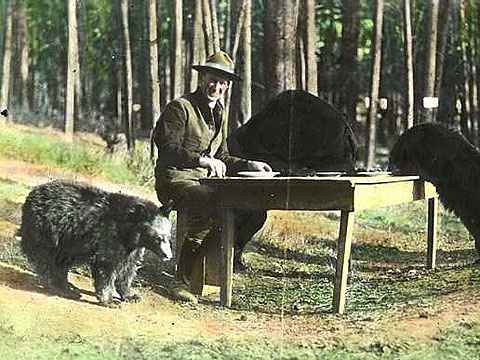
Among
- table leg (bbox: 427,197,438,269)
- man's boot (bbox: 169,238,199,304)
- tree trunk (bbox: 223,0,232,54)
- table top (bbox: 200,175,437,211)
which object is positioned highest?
tree trunk (bbox: 223,0,232,54)

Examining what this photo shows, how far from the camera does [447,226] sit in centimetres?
498

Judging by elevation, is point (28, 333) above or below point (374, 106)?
below

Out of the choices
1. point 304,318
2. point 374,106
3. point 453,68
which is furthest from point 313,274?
point 453,68

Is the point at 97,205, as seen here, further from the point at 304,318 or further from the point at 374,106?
the point at 374,106

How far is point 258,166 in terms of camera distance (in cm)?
481

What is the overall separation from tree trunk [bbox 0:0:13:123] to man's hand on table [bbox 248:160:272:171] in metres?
1.33

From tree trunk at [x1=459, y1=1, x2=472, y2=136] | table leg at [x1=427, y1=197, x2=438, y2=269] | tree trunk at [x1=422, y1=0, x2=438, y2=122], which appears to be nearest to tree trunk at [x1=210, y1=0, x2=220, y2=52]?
tree trunk at [x1=422, y1=0, x2=438, y2=122]

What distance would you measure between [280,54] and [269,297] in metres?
1.22

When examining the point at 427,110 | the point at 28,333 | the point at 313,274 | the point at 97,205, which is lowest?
the point at 28,333

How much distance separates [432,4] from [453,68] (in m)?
0.34

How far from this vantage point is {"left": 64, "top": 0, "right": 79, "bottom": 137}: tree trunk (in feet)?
16.4

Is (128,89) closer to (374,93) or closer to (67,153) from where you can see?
(67,153)

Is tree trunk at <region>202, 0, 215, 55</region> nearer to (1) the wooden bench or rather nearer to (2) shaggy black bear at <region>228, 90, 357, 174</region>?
(2) shaggy black bear at <region>228, 90, 357, 174</region>

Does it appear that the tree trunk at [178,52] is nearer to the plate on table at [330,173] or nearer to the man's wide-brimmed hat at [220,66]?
the man's wide-brimmed hat at [220,66]
